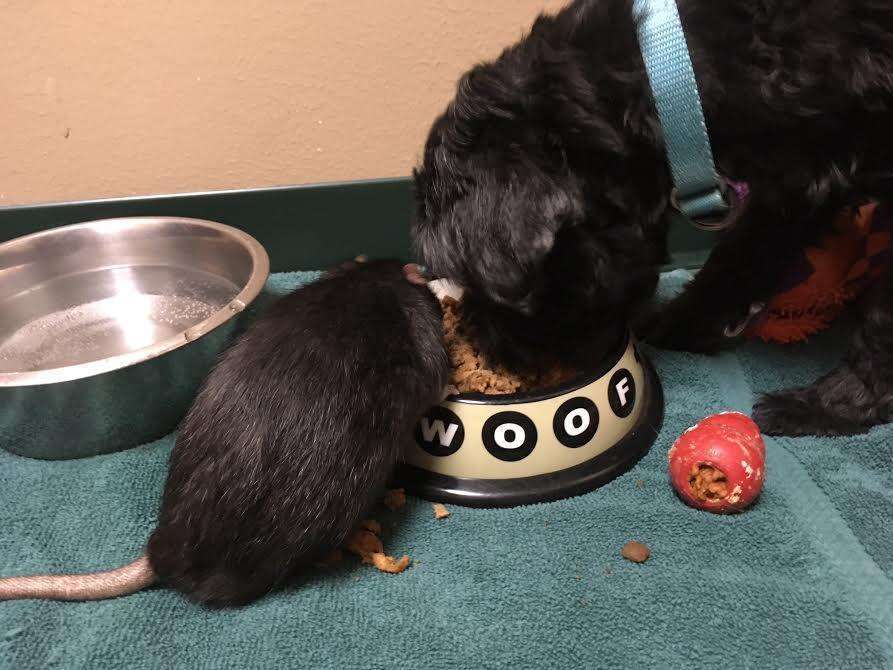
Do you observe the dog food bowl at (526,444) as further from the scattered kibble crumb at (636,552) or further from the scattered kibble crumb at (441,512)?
the scattered kibble crumb at (636,552)

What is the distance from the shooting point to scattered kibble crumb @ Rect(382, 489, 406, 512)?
1.18 meters

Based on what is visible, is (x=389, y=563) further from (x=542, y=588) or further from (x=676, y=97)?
(x=676, y=97)

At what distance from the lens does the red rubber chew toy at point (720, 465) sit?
3.51 feet

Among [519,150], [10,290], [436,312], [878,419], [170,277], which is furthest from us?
[170,277]

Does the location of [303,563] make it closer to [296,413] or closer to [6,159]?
[296,413]

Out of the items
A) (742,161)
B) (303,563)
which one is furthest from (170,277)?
(742,161)

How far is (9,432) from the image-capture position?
129 centimetres

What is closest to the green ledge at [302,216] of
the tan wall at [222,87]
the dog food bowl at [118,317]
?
the tan wall at [222,87]

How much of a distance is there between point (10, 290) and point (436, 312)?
1.04 meters

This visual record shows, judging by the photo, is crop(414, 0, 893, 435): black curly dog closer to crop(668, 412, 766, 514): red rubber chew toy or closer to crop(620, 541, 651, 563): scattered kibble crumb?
crop(668, 412, 766, 514): red rubber chew toy

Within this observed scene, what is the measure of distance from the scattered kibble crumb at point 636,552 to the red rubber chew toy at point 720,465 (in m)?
0.12

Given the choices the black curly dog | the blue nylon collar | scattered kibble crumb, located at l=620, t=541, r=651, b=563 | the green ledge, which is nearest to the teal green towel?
scattered kibble crumb, located at l=620, t=541, r=651, b=563

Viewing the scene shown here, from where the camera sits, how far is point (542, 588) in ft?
3.39

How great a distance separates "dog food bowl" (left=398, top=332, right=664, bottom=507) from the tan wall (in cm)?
93
